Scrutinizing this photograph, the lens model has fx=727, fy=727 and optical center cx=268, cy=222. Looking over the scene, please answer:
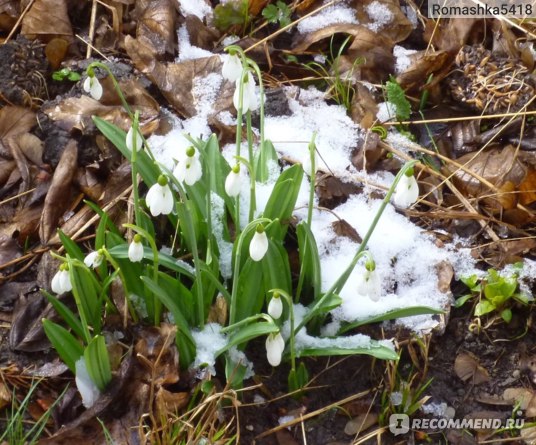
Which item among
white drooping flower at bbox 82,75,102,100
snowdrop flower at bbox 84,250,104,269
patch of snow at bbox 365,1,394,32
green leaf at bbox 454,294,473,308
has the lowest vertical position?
green leaf at bbox 454,294,473,308

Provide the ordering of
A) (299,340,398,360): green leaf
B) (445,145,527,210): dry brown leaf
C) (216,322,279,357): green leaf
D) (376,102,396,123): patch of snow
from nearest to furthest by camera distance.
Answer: (216,322,279,357): green leaf < (299,340,398,360): green leaf < (445,145,527,210): dry brown leaf < (376,102,396,123): patch of snow

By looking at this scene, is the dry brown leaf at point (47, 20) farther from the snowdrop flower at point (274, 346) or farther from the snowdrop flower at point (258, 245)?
the snowdrop flower at point (274, 346)

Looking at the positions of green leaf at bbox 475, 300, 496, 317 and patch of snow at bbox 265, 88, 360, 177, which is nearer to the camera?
green leaf at bbox 475, 300, 496, 317

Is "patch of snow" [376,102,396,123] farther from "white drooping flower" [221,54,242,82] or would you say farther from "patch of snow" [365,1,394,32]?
"white drooping flower" [221,54,242,82]

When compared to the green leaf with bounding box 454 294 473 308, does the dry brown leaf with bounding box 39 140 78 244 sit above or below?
above

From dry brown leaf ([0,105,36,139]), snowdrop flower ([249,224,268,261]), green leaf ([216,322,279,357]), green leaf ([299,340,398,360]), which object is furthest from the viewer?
dry brown leaf ([0,105,36,139])

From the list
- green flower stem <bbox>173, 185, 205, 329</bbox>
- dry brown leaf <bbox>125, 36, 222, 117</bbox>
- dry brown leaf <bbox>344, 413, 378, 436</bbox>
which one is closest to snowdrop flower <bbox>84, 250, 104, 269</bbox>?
green flower stem <bbox>173, 185, 205, 329</bbox>

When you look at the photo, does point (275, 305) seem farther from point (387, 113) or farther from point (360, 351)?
point (387, 113)

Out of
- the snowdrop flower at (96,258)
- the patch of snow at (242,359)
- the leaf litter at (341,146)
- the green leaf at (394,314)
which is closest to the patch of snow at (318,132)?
the leaf litter at (341,146)
